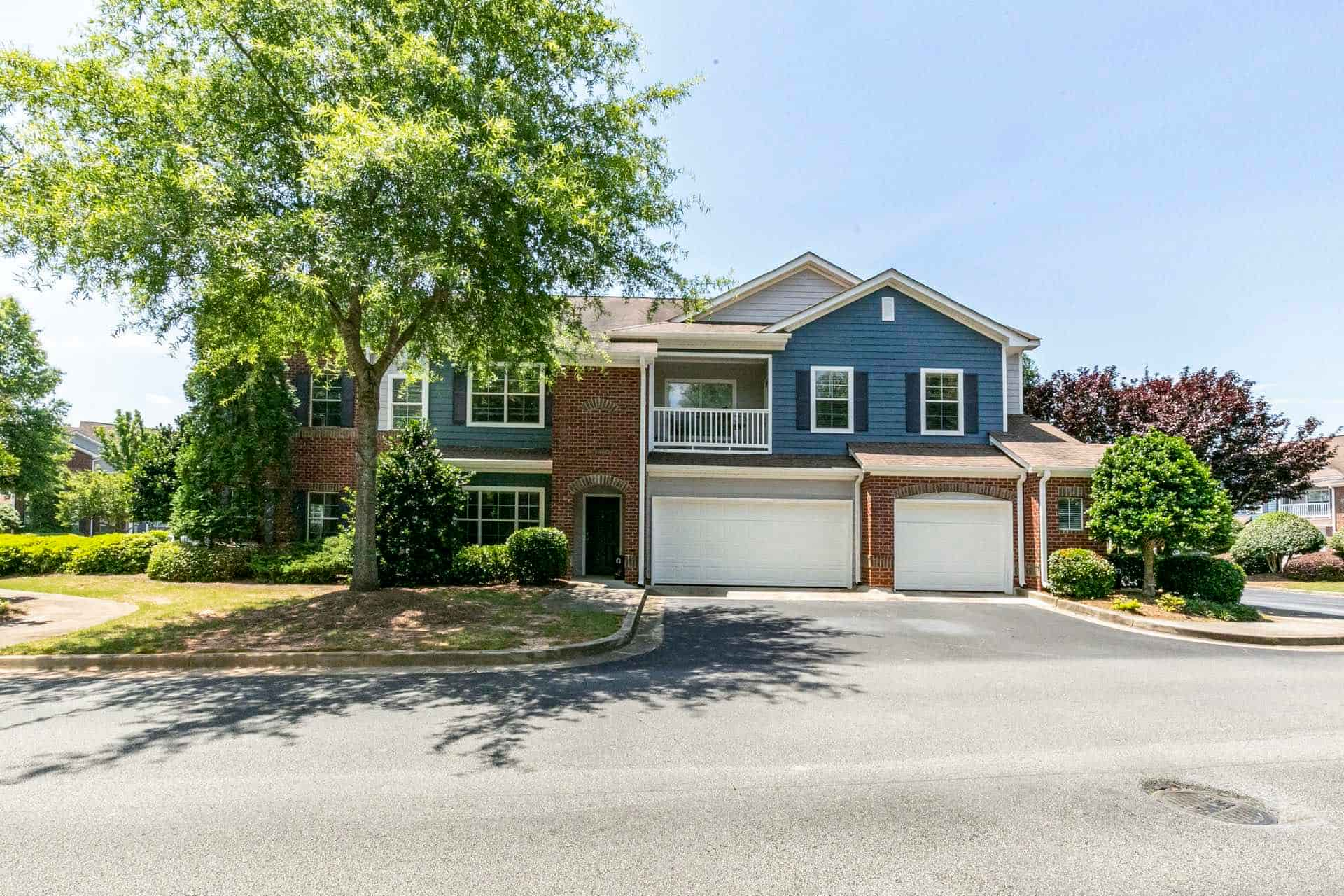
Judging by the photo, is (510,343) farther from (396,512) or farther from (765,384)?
(765,384)

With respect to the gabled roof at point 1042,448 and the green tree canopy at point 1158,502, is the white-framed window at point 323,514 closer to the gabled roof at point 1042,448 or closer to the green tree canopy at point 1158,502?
the gabled roof at point 1042,448

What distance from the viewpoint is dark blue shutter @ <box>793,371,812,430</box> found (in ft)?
59.6

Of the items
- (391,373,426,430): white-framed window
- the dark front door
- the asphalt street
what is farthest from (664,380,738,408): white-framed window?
the asphalt street

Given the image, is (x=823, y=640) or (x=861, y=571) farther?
(x=861, y=571)

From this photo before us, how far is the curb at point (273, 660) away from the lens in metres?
8.92

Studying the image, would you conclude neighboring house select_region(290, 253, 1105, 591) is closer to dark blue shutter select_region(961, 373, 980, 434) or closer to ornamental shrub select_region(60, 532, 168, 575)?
dark blue shutter select_region(961, 373, 980, 434)

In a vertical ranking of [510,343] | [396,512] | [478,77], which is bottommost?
[396,512]

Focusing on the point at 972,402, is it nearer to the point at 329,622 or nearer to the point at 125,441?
the point at 329,622

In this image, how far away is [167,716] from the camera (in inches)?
264


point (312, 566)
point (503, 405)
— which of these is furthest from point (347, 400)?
point (312, 566)

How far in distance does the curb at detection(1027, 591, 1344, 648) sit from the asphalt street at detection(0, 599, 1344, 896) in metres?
3.11

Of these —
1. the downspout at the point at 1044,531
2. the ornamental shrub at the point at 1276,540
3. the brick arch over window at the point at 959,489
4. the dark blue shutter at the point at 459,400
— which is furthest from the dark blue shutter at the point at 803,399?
the ornamental shrub at the point at 1276,540

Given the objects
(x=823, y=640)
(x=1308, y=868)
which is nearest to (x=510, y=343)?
(x=823, y=640)

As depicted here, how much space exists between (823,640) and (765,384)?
9.57 metres
